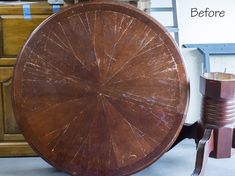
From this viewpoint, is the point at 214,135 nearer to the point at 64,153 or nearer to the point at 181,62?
the point at 181,62

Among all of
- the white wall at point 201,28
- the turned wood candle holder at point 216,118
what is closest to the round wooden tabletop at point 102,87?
the turned wood candle holder at point 216,118

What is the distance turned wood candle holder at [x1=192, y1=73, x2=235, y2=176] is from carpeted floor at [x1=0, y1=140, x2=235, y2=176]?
0.80 feet

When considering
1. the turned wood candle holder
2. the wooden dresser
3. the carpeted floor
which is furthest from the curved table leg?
the wooden dresser

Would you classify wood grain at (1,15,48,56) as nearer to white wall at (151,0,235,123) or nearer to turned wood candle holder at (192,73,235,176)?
white wall at (151,0,235,123)

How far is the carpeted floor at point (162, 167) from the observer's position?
221cm

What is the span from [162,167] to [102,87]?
2.47 ft

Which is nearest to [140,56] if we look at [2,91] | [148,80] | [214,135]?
[148,80]

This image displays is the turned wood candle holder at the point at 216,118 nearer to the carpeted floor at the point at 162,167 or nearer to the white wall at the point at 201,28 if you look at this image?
the carpeted floor at the point at 162,167

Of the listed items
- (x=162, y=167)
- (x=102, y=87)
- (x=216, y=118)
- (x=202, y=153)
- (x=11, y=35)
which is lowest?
(x=162, y=167)

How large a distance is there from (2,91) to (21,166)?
48 centimetres

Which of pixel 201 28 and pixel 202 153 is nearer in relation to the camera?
pixel 202 153

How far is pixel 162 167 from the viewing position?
2303mm

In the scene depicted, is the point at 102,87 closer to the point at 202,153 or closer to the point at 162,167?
the point at 202,153

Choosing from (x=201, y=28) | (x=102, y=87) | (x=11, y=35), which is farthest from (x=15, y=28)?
(x=201, y=28)
